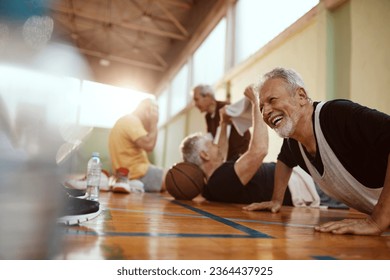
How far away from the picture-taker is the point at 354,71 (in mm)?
2117

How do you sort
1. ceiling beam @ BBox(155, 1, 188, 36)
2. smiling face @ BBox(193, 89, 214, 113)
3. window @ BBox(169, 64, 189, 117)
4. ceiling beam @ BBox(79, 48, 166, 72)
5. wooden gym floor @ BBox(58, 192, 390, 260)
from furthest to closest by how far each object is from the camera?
ceiling beam @ BBox(79, 48, 166, 72) < window @ BBox(169, 64, 189, 117) < ceiling beam @ BBox(155, 1, 188, 36) < smiling face @ BBox(193, 89, 214, 113) < wooden gym floor @ BBox(58, 192, 390, 260)

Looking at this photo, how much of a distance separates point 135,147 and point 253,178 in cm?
141

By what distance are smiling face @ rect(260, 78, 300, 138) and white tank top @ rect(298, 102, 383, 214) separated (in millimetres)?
91

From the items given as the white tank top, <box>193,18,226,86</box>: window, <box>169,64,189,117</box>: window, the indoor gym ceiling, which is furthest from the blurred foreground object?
<box>169,64,189,117</box>: window

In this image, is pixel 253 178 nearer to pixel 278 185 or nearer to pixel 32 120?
pixel 278 185

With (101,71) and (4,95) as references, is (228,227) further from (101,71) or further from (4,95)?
(101,71)

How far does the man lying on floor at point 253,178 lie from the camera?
1.78m

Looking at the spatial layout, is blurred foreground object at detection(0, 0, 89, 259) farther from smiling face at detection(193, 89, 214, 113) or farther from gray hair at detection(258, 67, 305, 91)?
smiling face at detection(193, 89, 214, 113)

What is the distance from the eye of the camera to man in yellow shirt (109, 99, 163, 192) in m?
2.88

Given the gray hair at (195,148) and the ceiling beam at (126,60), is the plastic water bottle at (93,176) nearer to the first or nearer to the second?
the gray hair at (195,148)

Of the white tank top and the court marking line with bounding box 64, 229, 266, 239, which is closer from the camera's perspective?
the court marking line with bounding box 64, 229, 266, 239
